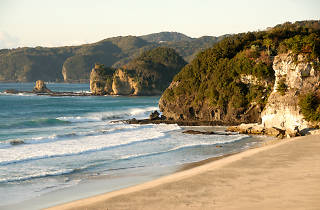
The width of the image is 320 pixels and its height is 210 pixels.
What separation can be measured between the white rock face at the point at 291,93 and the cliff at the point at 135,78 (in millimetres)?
80870

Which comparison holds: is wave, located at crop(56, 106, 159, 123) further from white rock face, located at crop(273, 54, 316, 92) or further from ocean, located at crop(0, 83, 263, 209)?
white rock face, located at crop(273, 54, 316, 92)

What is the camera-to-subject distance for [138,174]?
63.3 ft

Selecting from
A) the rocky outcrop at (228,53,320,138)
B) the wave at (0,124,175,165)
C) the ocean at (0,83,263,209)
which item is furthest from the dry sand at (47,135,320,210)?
the rocky outcrop at (228,53,320,138)

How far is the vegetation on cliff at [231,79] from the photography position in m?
39.3

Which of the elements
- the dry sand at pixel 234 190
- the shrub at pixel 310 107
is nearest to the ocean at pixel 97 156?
the dry sand at pixel 234 190

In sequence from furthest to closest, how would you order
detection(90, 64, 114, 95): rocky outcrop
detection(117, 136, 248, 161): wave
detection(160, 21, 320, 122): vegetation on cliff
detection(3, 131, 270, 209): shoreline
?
detection(90, 64, 114, 95): rocky outcrop
detection(160, 21, 320, 122): vegetation on cliff
detection(117, 136, 248, 161): wave
detection(3, 131, 270, 209): shoreline

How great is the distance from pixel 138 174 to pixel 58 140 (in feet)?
45.3

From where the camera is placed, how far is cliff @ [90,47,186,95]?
114 metres

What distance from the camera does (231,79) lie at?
42.4 meters

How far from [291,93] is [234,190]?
1943cm

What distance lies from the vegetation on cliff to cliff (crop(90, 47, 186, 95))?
65319 millimetres

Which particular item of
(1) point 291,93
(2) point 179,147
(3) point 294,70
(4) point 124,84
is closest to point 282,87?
(1) point 291,93

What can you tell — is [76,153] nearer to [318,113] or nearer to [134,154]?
[134,154]

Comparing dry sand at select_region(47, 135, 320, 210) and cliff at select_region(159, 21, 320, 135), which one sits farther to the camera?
cliff at select_region(159, 21, 320, 135)
